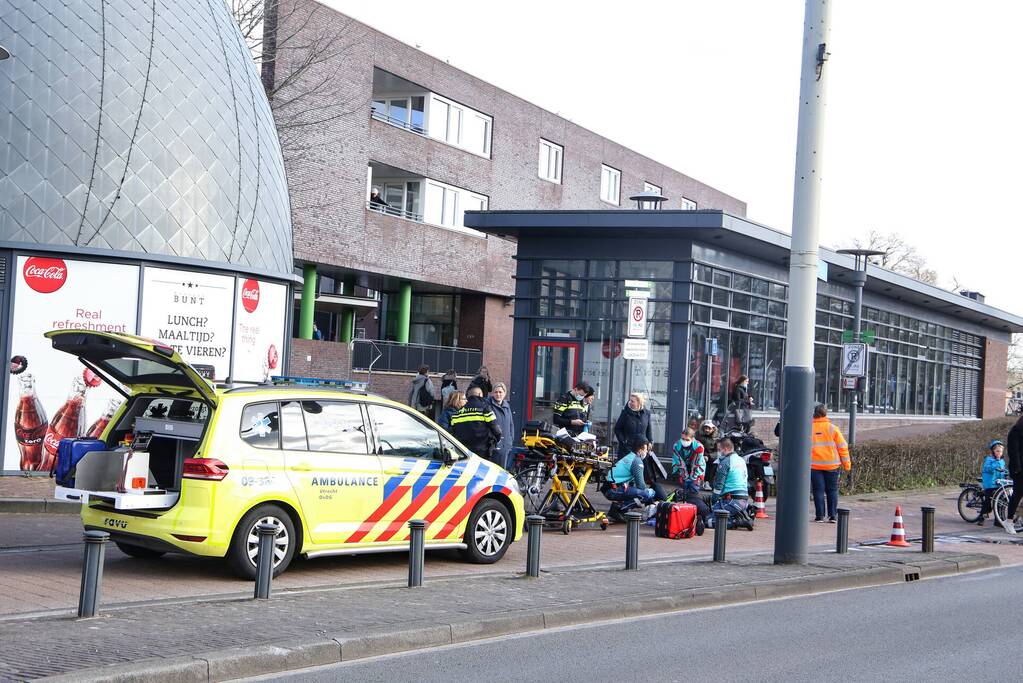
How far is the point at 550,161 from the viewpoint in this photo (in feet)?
145

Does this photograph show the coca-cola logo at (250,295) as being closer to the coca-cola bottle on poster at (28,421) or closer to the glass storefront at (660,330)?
the coca-cola bottle on poster at (28,421)

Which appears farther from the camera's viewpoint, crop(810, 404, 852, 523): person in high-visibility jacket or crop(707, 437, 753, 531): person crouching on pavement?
crop(810, 404, 852, 523): person in high-visibility jacket

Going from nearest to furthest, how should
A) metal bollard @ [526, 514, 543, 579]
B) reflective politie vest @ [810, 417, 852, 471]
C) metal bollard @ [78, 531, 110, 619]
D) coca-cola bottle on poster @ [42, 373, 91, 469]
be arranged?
metal bollard @ [78, 531, 110, 619] → metal bollard @ [526, 514, 543, 579] → coca-cola bottle on poster @ [42, 373, 91, 469] → reflective politie vest @ [810, 417, 852, 471]

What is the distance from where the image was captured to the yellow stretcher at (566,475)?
48.5 ft

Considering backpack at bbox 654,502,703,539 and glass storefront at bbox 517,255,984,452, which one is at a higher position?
glass storefront at bbox 517,255,984,452

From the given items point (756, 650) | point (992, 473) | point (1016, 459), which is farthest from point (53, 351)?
point (992, 473)

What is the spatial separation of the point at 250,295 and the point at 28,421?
12.4 feet

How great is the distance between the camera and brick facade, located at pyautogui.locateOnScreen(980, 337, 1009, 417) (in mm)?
47500

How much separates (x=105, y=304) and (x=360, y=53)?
779 inches

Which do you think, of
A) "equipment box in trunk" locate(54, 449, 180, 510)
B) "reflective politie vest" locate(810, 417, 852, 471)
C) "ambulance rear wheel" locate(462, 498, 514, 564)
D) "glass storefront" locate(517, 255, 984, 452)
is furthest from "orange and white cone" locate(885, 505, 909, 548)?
"equipment box in trunk" locate(54, 449, 180, 510)

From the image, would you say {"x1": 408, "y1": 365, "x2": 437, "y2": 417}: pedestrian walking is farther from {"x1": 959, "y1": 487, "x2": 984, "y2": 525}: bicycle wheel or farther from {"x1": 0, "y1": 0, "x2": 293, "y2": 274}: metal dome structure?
{"x1": 959, "y1": 487, "x2": 984, "y2": 525}: bicycle wheel

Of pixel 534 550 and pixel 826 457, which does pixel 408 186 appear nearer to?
pixel 826 457

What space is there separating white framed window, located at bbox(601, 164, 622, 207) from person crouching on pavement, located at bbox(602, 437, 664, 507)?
32.7 metres

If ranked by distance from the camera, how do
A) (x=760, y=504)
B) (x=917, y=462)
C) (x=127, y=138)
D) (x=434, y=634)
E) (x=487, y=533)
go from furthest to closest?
(x=917, y=462) < (x=127, y=138) < (x=760, y=504) < (x=487, y=533) < (x=434, y=634)
